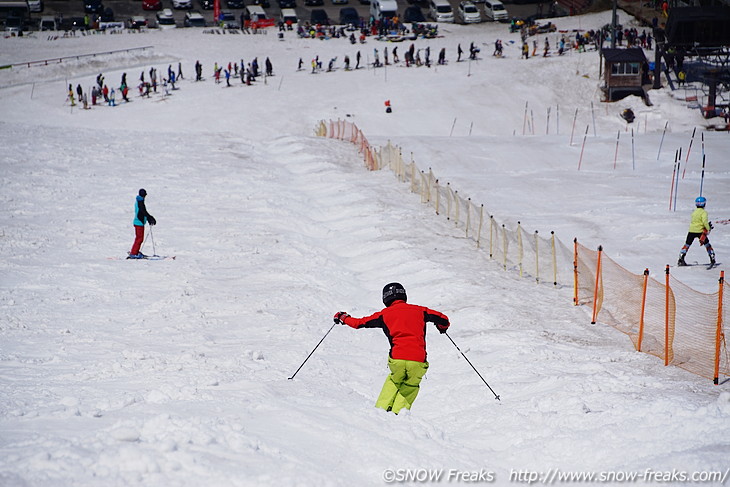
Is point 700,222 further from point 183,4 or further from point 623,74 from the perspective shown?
point 183,4

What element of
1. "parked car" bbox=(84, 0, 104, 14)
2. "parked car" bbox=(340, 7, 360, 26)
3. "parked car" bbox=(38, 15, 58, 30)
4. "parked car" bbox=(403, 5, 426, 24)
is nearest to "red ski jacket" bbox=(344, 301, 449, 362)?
"parked car" bbox=(340, 7, 360, 26)

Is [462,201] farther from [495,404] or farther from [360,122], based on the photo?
[360,122]

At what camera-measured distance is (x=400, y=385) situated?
8.54 meters

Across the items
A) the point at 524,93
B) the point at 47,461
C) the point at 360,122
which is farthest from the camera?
the point at 524,93

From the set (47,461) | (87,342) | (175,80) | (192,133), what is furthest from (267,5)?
(47,461)

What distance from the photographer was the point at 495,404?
9.95 m

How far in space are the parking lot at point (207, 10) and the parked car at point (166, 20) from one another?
0.77 metres

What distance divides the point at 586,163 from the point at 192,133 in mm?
18049

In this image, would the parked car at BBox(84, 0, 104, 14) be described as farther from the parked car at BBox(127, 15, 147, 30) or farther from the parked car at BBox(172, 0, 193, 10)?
the parked car at BBox(172, 0, 193, 10)

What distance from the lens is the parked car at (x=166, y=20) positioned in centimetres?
6250

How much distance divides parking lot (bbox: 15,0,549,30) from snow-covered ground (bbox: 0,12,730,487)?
76.4 ft

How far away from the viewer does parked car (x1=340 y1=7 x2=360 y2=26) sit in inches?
2485

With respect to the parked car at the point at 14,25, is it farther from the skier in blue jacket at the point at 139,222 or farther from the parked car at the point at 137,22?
the skier in blue jacket at the point at 139,222

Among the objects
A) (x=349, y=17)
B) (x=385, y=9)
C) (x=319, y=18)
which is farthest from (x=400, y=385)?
(x=349, y=17)
